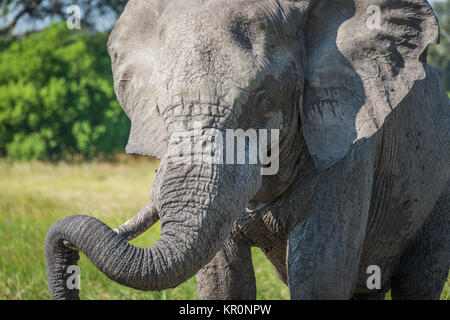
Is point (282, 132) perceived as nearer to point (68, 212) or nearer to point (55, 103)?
point (68, 212)

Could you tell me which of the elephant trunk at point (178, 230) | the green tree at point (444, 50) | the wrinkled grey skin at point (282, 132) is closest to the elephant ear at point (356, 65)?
the wrinkled grey skin at point (282, 132)

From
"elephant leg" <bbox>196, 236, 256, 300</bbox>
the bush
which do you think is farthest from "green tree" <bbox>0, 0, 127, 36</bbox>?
"elephant leg" <bbox>196, 236, 256, 300</bbox>

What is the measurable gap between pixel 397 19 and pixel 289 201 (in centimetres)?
89

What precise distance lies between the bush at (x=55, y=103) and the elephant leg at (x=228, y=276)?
12.3m

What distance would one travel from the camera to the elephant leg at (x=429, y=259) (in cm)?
337

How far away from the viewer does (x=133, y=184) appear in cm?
1264

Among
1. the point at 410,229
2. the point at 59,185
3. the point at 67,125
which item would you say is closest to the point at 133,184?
the point at 59,185

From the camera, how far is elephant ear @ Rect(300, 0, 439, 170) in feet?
8.49

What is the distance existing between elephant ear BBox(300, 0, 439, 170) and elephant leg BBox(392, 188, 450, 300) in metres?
1.07

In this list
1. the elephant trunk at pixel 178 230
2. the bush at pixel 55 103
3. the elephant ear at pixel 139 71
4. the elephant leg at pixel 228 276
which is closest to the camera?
the elephant trunk at pixel 178 230

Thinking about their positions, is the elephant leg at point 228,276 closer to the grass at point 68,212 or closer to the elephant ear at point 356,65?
the elephant ear at point 356,65

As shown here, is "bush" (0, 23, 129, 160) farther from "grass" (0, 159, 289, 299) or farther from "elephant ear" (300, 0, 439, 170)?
"elephant ear" (300, 0, 439, 170)

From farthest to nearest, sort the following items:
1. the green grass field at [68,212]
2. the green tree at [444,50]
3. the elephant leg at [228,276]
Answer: the green tree at [444,50] → the green grass field at [68,212] → the elephant leg at [228,276]

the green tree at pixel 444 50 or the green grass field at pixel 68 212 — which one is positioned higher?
the green tree at pixel 444 50
